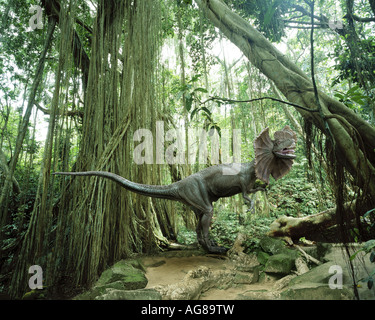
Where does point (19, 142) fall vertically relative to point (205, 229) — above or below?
above

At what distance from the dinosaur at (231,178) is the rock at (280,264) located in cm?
62

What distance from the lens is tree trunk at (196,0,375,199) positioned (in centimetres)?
173

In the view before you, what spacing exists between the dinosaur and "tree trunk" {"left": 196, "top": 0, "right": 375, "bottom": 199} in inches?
18.7

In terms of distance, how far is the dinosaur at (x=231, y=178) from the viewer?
260 cm

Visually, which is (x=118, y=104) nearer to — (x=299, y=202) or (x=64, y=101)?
(x=64, y=101)

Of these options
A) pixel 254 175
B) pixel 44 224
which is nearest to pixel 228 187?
pixel 254 175

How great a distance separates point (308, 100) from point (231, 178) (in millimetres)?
1102

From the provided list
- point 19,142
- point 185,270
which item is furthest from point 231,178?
point 19,142

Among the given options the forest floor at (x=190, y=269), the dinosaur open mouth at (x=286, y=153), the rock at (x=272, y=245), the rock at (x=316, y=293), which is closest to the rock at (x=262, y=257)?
the rock at (x=272, y=245)

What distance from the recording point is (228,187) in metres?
2.67

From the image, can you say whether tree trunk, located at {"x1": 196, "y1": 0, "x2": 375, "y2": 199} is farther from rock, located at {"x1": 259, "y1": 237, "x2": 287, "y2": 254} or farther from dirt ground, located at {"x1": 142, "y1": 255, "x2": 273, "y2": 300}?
dirt ground, located at {"x1": 142, "y1": 255, "x2": 273, "y2": 300}

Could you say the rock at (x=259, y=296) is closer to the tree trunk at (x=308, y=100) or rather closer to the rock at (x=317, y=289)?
the rock at (x=317, y=289)

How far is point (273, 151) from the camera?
266 cm

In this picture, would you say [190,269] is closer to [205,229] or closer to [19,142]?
[205,229]
